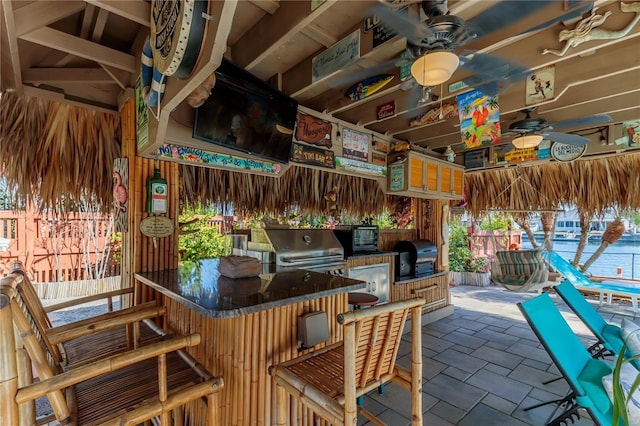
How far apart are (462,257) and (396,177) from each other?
5.11 meters

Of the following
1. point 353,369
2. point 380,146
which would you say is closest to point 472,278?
point 380,146

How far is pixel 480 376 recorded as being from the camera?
303cm

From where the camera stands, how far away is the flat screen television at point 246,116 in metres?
2.31

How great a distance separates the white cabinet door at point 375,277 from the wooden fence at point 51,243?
4.87 metres

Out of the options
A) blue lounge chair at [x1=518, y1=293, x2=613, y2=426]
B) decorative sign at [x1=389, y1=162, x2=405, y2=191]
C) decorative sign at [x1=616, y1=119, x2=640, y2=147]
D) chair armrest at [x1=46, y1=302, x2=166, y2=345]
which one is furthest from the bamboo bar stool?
decorative sign at [x1=616, y1=119, x2=640, y2=147]

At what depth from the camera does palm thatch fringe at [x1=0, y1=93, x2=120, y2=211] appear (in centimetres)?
250

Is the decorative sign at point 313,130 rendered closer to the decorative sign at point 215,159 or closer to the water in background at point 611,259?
the decorative sign at point 215,159

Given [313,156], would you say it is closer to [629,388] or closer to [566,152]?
[629,388]

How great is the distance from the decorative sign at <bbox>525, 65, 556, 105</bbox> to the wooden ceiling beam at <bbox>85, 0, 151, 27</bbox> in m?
3.05

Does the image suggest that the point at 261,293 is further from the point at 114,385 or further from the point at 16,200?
the point at 16,200

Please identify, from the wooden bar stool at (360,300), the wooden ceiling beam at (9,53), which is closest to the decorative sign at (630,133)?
the wooden bar stool at (360,300)

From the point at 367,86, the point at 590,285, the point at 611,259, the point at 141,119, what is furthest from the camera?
the point at 611,259

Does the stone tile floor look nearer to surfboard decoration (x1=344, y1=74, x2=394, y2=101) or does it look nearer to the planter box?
the planter box

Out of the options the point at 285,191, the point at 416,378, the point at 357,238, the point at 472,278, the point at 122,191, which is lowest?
the point at 472,278
